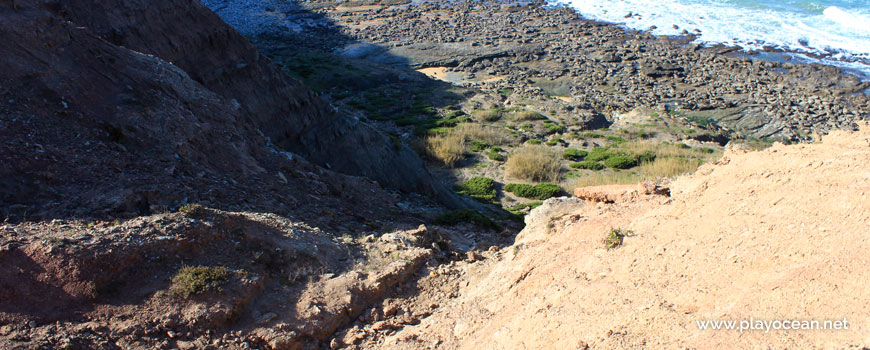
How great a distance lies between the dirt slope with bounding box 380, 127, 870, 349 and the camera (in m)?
4.43

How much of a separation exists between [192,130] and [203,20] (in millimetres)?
6248

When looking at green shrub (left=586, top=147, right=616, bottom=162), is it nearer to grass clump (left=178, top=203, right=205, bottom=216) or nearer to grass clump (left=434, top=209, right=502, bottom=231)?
grass clump (left=434, top=209, right=502, bottom=231)

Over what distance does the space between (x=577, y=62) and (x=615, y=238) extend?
141 ft

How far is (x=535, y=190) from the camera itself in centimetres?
2266

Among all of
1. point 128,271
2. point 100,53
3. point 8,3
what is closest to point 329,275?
point 128,271

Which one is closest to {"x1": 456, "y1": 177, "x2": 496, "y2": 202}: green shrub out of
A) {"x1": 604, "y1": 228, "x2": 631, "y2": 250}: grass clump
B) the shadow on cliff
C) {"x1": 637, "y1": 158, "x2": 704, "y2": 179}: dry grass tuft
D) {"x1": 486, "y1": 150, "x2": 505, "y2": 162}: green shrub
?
{"x1": 486, "y1": 150, "x2": 505, "y2": 162}: green shrub

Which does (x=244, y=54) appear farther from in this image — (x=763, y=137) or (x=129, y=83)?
(x=763, y=137)

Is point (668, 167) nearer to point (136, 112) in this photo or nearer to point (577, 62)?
point (136, 112)

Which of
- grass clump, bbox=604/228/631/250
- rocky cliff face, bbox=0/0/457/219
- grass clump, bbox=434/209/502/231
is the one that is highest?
rocky cliff face, bbox=0/0/457/219

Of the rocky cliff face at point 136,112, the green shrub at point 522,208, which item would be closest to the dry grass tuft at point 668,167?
the green shrub at point 522,208

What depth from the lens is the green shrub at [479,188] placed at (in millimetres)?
22156

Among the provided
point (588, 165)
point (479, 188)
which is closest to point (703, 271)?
point (479, 188)

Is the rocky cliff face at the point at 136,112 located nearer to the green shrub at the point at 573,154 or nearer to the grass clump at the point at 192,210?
the grass clump at the point at 192,210

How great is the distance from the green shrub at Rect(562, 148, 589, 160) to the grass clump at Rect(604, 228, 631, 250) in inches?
822
